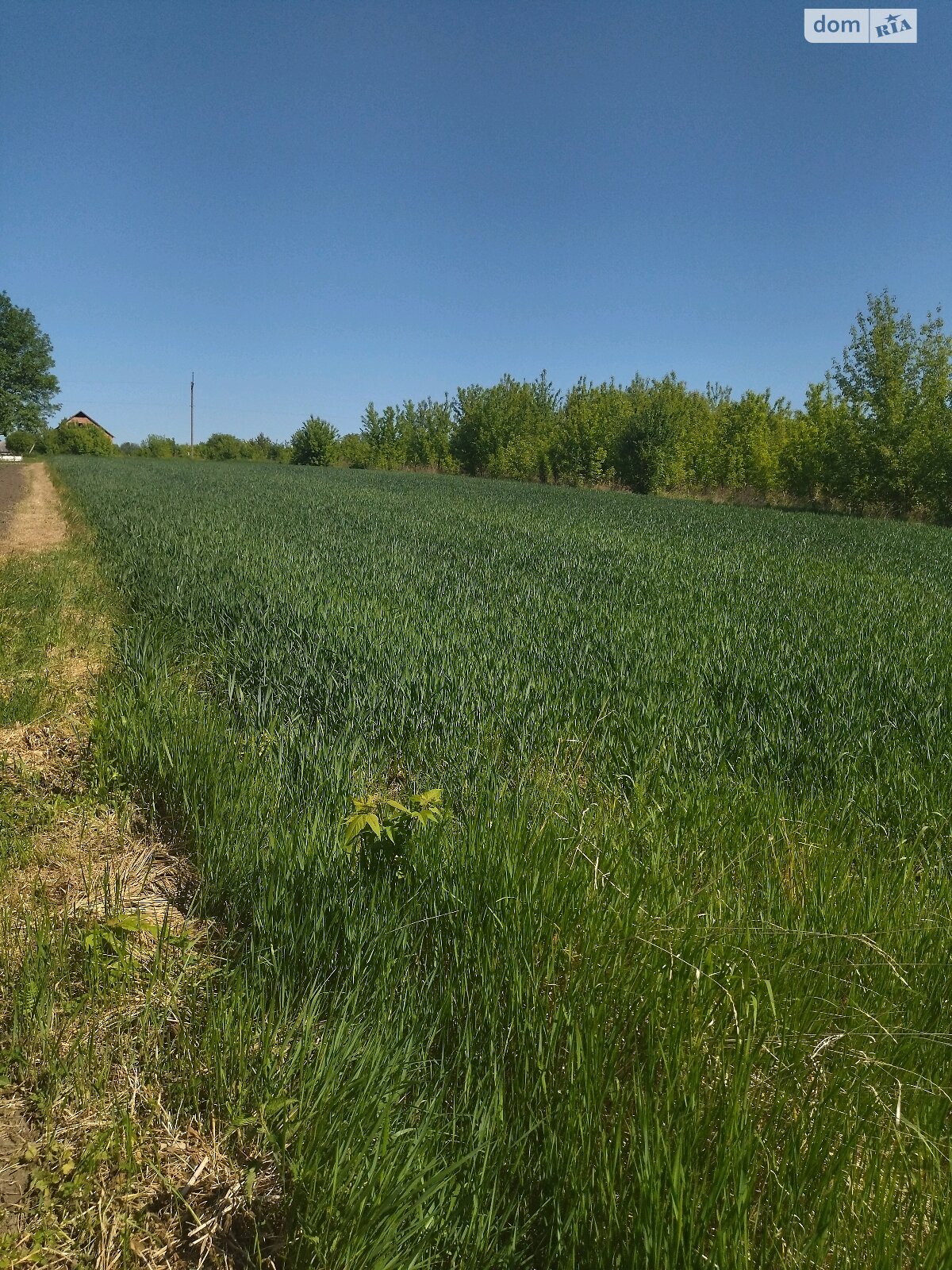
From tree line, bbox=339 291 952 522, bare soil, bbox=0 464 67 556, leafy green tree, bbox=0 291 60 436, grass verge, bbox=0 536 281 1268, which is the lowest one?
grass verge, bbox=0 536 281 1268

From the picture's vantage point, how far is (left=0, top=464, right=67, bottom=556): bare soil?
38.6ft

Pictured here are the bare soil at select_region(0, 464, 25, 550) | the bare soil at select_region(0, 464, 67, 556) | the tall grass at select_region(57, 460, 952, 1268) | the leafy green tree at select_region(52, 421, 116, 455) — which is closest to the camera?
the tall grass at select_region(57, 460, 952, 1268)

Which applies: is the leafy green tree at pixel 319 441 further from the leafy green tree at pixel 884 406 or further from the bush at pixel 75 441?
the leafy green tree at pixel 884 406

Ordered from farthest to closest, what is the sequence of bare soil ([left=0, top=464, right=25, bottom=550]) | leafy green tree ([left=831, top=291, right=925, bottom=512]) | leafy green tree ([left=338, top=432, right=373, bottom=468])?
leafy green tree ([left=338, top=432, right=373, bottom=468]) → leafy green tree ([left=831, top=291, right=925, bottom=512]) → bare soil ([left=0, top=464, right=25, bottom=550])

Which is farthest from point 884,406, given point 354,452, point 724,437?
point 354,452

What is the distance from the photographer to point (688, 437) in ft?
160

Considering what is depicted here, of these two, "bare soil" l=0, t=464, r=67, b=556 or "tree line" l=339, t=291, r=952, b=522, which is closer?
"bare soil" l=0, t=464, r=67, b=556

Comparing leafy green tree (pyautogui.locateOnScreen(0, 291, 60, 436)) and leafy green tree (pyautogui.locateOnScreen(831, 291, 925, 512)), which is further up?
leafy green tree (pyautogui.locateOnScreen(0, 291, 60, 436))

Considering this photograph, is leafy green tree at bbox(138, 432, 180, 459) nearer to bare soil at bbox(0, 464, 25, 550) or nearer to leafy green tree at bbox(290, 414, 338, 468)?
leafy green tree at bbox(290, 414, 338, 468)

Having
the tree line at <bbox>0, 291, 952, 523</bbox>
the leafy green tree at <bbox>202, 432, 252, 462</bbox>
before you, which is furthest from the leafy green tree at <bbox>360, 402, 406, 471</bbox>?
the leafy green tree at <bbox>202, 432, 252, 462</bbox>

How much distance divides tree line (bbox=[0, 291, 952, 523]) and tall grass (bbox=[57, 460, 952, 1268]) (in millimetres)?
32923

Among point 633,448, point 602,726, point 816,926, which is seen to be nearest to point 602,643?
point 602,726

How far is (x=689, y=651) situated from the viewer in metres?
5.57

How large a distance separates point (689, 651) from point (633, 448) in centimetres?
4599
